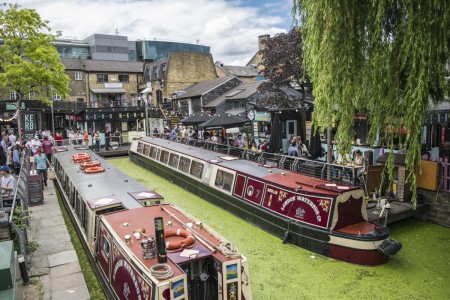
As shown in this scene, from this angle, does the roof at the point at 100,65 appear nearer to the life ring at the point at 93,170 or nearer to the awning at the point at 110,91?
the awning at the point at 110,91

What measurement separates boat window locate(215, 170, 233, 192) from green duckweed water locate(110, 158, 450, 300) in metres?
1.71

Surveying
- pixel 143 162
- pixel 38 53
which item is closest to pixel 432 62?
pixel 143 162

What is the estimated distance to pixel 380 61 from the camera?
21.8 ft

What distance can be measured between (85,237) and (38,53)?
703 inches

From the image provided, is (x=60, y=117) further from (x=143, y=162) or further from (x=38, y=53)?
(x=143, y=162)

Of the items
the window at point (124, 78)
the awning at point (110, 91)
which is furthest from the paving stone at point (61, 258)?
the window at point (124, 78)

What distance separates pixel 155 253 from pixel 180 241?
0.44m

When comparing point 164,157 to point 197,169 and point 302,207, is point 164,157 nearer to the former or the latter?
point 197,169

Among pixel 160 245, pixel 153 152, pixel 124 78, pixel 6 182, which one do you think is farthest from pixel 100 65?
pixel 160 245

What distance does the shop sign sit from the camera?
20802 millimetres

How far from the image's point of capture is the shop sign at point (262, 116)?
20.8m

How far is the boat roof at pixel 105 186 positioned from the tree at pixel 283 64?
10010 millimetres

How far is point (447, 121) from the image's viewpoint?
12.4 metres

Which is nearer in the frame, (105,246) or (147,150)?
(105,246)
